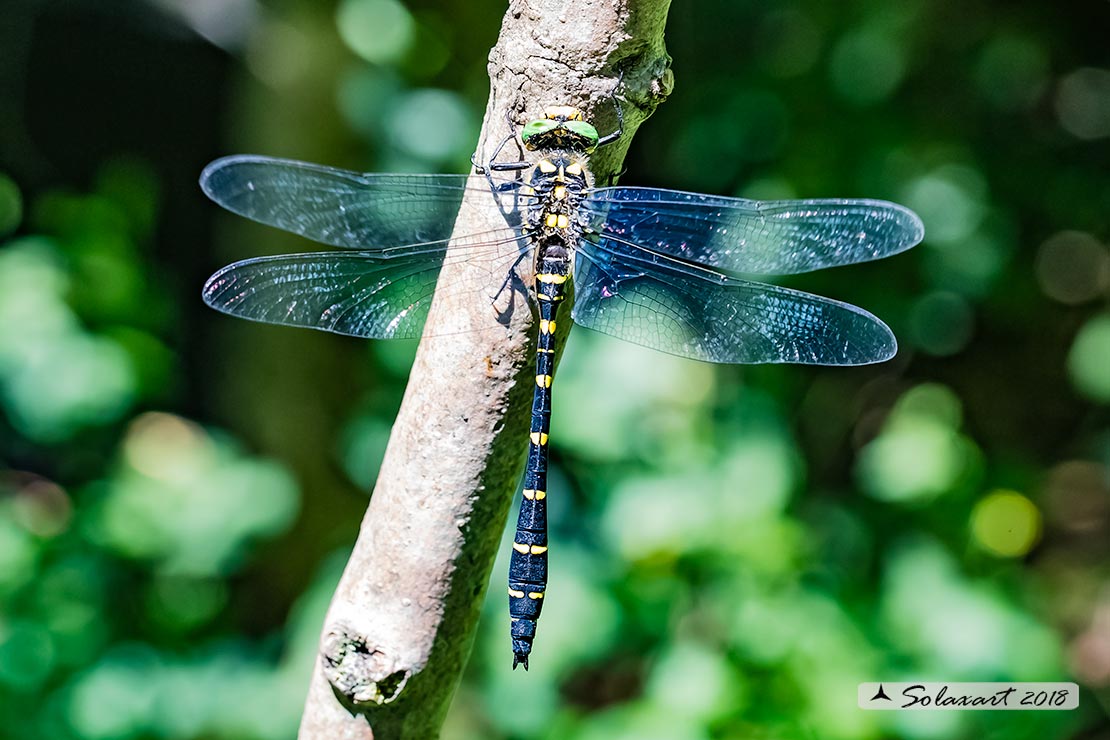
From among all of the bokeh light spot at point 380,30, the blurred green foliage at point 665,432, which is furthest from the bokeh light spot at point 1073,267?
the bokeh light spot at point 380,30

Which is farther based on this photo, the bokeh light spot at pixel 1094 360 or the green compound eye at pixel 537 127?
the bokeh light spot at pixel 1094 360

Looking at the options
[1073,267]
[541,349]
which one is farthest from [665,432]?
[1073,267]

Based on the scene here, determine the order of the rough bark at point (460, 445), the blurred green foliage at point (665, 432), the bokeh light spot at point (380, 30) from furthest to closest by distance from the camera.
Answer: the bokeh light spot at point (380, 30), the blurred green foliage at point (665, 432), the rough bark at point (460, 445)

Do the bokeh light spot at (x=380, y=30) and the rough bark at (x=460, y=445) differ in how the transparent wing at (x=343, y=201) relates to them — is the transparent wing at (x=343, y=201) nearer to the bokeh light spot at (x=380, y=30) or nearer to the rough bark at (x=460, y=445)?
the rough bark at (x=460, y=445)

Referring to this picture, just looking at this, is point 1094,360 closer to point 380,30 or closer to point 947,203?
point 947,203

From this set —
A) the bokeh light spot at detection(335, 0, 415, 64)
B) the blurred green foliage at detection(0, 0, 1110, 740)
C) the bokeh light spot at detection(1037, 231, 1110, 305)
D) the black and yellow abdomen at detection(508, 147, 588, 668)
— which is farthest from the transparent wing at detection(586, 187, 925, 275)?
the bokeh light spot at detection(1037, 231, 1110, 305)

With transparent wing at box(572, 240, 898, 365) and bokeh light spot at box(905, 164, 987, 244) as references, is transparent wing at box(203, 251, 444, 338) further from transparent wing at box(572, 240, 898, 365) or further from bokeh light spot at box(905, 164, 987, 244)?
bokeh light spot at box(905, 164, 987, 244)

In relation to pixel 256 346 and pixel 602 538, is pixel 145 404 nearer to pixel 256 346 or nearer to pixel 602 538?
pixel 256 346
